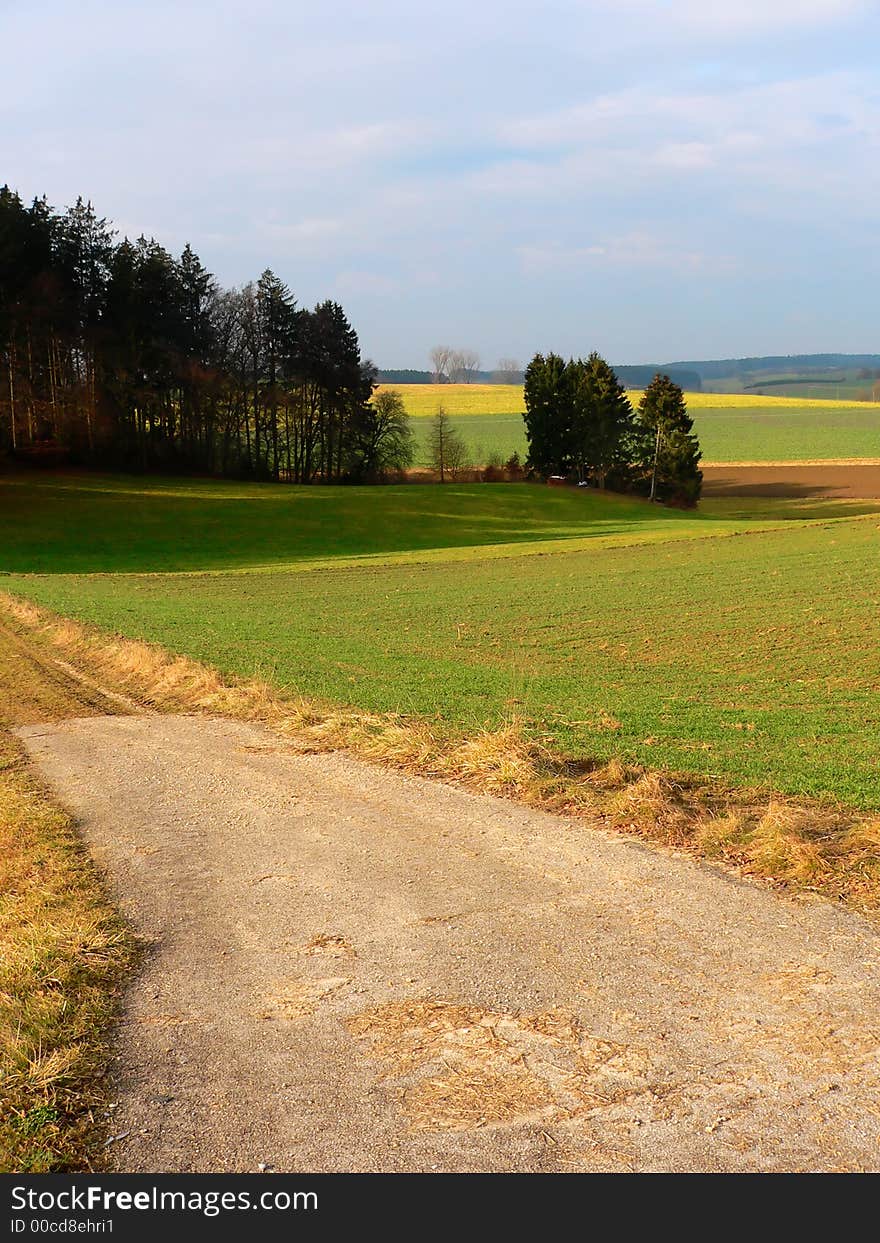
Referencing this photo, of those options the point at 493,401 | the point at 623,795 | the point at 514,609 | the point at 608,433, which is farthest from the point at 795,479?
the point at 623,795

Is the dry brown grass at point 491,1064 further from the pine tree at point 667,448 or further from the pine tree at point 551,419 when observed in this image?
the pine tree at point 551,419

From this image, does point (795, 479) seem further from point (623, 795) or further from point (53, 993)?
point (53, 993)

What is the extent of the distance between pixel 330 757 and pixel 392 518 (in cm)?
5202

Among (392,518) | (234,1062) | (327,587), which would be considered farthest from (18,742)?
(392,518)

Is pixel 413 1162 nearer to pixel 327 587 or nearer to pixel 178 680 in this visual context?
pixel 178 680

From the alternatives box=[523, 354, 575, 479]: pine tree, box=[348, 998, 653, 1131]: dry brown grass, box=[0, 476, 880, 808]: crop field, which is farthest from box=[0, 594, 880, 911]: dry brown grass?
box=[523, 354, 575, 479]: pine tree

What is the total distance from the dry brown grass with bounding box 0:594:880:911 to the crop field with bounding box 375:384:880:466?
89.2 metres

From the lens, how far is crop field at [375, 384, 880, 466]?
122 metres

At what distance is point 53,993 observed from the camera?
19.9ft

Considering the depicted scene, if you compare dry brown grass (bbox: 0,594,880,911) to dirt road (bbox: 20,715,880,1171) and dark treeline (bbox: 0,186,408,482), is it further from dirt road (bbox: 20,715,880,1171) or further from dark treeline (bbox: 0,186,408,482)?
dark treeline (bbox: 0,186,408,482)

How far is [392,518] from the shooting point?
6334 cm

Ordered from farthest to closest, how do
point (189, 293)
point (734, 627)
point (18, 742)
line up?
point (189, 293) → point (734, 627) → point (18, 742)

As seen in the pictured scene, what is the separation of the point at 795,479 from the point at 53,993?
99879mm

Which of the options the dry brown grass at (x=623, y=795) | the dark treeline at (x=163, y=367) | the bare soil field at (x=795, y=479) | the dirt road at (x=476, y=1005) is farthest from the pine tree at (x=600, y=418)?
the dirt road at (x=476, y=1005)
